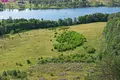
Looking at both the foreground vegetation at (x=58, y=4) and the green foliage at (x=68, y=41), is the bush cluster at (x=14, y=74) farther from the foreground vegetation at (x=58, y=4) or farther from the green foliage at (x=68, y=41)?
the foreground vegetation at (x=58, y=4)

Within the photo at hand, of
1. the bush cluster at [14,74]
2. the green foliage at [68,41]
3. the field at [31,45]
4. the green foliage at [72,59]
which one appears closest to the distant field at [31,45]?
the field at [31,45]

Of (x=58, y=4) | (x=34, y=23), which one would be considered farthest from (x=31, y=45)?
(x=58, y=4)

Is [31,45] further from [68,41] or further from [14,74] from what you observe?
[14,74]

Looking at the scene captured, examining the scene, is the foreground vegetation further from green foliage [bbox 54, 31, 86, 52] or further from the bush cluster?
the bush cluster

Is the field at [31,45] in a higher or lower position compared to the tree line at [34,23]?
lower

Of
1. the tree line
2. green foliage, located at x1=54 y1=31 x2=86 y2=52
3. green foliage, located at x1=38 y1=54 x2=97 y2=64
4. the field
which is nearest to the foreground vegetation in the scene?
the tree line

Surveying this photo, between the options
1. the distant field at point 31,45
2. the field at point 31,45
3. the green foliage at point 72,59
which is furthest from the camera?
the distant field at point 31,45

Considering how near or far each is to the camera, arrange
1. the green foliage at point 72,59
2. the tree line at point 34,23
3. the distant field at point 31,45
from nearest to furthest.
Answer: the green foliage at point 72,59 → the distant field at point 31,45 → the tree line at point 34,23
